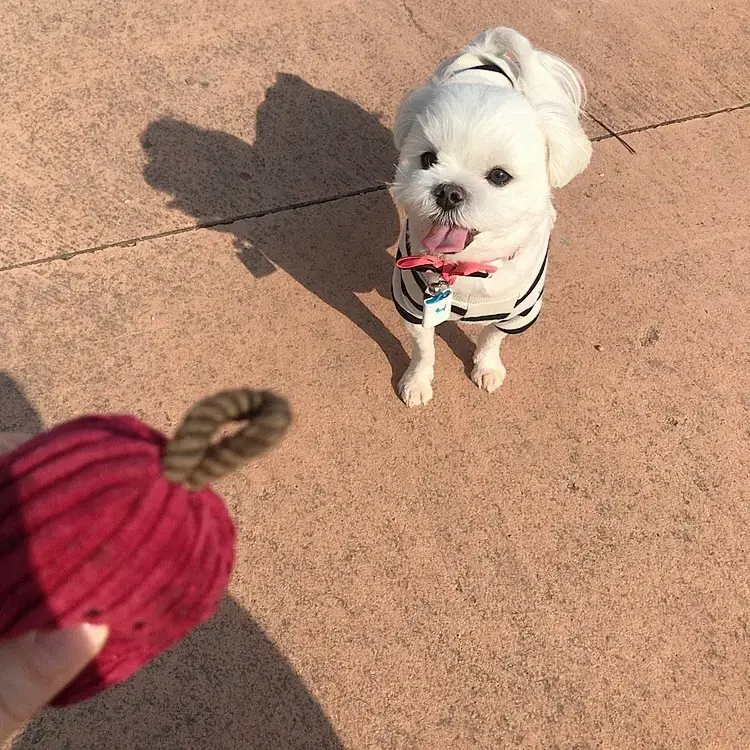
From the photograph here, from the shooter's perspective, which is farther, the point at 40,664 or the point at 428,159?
the point at 428,159

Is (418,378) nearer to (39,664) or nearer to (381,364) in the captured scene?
(381,364)

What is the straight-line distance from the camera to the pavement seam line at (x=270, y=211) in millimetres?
3320

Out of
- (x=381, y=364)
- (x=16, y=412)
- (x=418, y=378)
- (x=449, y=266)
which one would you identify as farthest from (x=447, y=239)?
(x=16, y=412)

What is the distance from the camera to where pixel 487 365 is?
2.99 m

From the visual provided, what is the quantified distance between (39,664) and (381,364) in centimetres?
217

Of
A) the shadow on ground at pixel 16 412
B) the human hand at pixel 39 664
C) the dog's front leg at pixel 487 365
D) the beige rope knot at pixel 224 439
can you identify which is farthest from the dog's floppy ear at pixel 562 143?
the shadow on ground at pixel 16 412

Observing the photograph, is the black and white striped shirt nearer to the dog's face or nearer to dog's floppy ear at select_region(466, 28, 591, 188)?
the dog's face

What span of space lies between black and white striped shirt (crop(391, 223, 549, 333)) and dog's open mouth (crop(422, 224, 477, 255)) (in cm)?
17

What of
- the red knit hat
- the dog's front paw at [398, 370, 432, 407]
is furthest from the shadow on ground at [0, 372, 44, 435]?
Result: the red knit hat

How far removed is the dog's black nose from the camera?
2.12 meters

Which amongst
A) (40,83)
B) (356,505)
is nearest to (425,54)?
(40,83)

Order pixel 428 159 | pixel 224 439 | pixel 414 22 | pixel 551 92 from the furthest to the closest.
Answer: pixel 414 22
pixel 551 92
pixel 428 159
pixel 224 439

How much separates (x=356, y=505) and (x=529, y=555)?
0.73m

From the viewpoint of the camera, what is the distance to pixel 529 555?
269 centimetres
